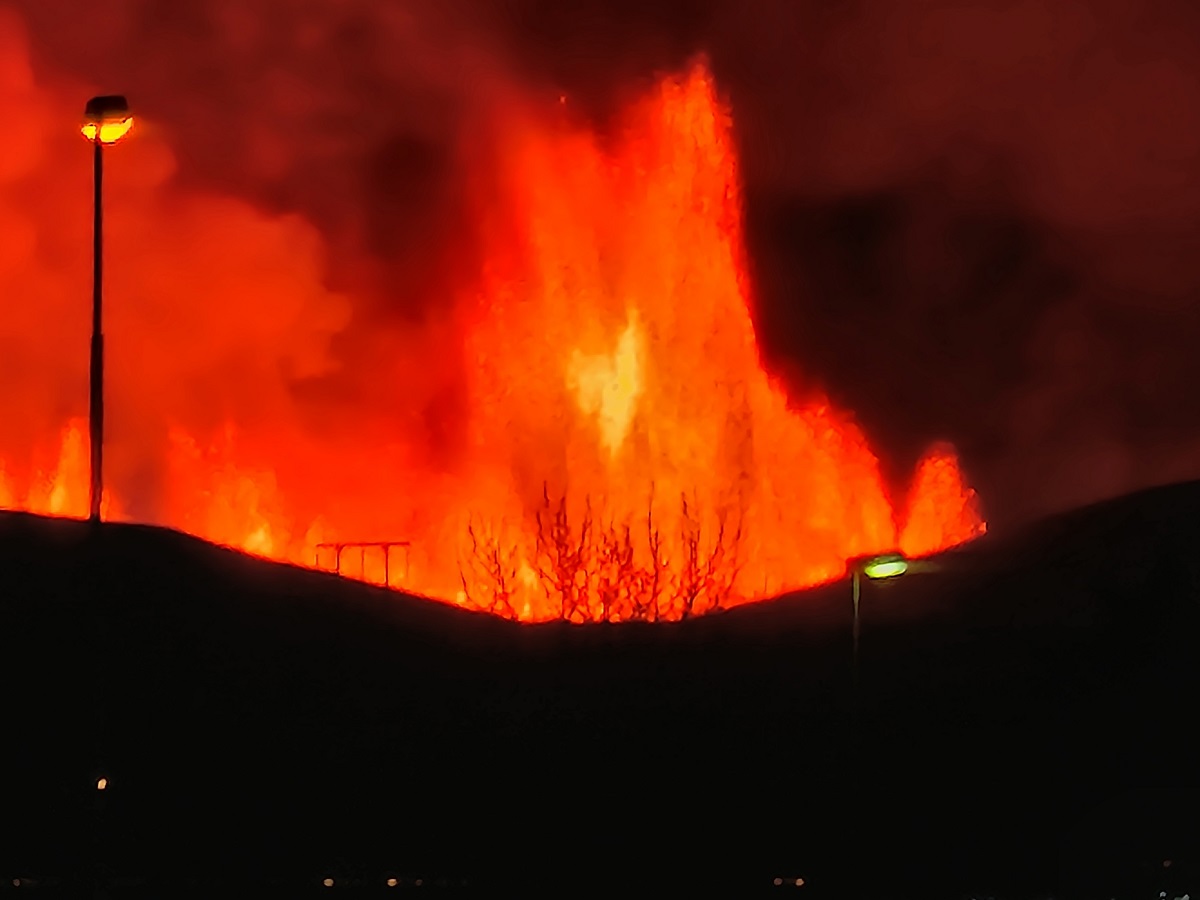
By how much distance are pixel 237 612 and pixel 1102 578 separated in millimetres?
32609

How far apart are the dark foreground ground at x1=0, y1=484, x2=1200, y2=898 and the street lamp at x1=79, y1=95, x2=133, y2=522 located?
2.30 m

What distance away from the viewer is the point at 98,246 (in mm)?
34500

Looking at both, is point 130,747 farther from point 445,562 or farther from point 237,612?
point 445,562

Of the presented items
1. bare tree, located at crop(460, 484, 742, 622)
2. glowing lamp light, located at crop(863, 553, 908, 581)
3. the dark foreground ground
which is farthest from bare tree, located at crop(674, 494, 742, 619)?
glowing lamp light, located at crop(863, 553, 908, 581)

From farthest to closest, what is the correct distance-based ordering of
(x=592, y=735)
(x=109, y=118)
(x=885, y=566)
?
(x=592, y=735) < (x=885, y=566) < (x=109, y=118)

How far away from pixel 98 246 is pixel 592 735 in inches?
1176

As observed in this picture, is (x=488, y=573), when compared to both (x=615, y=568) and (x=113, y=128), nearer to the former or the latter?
(x=615, y=568)

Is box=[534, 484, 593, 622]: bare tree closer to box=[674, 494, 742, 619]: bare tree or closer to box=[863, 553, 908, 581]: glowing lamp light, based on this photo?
box=[674, 494, 742, 619]: bare tree

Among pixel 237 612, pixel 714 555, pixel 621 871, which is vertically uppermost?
pixel 714 555

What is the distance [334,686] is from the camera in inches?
2420

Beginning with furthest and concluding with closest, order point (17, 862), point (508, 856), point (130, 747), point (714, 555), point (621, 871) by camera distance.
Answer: point (714, 555) < point (130, 747) < point (508, 856) < point (621, 871) < point (17, 862)

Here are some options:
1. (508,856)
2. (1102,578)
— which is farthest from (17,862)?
(1102,578)

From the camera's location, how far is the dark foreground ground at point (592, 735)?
47.2 meters

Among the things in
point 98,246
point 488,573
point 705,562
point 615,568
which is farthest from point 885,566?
point 488,573
